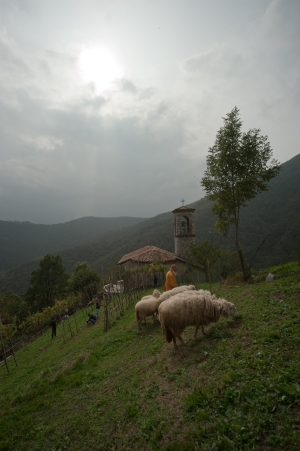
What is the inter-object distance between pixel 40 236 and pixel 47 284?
10067cm

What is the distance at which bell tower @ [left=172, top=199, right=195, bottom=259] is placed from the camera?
27938 mm

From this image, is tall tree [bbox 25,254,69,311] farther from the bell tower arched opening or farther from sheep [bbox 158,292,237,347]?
sheep [bbox 158,292,237,347]

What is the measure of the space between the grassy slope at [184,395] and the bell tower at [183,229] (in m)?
19.5

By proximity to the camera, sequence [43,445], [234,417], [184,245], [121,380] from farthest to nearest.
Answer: [184,245], [121,380], [43,445], [234,417]

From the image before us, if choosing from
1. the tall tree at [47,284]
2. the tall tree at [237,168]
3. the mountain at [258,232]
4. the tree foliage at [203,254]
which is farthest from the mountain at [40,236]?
the tall tree at [237,168]

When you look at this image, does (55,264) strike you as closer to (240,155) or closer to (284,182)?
(240,155)

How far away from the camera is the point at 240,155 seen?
13.0 meters

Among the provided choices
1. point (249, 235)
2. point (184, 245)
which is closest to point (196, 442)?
point (184, 245)

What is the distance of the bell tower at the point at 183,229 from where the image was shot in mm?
27938

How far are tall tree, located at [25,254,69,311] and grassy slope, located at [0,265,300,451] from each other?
29.7 m

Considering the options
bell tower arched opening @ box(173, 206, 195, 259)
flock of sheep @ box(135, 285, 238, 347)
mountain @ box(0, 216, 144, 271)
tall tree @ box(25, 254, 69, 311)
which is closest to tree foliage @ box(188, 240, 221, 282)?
bell tower arched opening @ box(173, 206, 195, 259)

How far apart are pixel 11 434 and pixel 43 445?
1.45 m

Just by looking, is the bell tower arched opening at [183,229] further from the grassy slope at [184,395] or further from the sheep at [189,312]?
the sheep at [189,312]

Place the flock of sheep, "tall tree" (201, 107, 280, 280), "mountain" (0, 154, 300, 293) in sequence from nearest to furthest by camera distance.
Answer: the flock of sheep → "tall tree" (201, 107, 280, 280) → "mountain" (0, 154, 300, 293)
